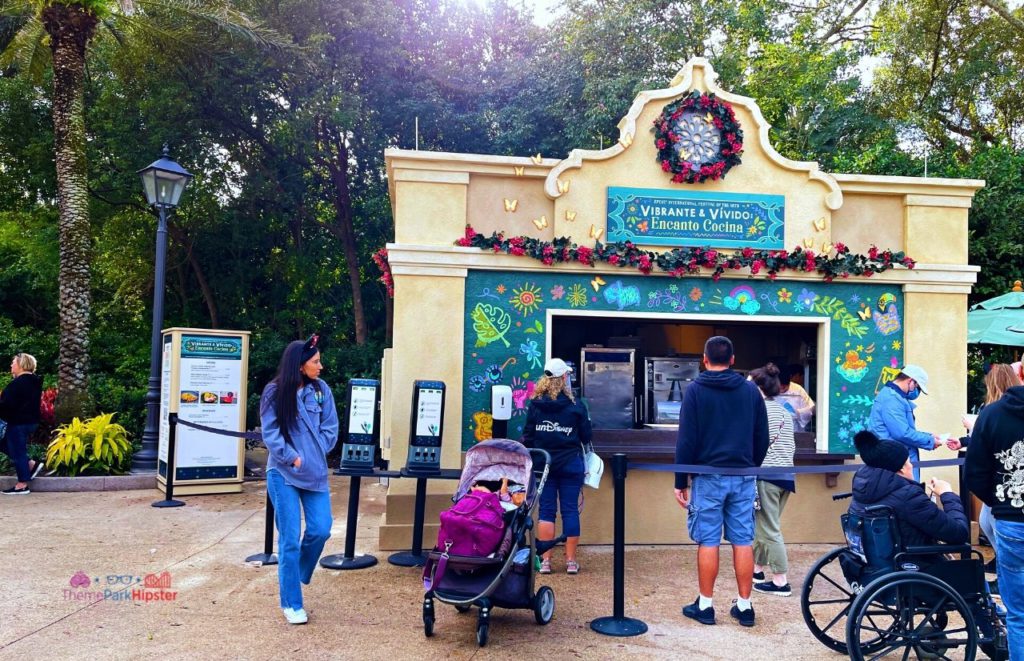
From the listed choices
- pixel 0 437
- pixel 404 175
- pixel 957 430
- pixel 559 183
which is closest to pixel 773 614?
pixel 957 430

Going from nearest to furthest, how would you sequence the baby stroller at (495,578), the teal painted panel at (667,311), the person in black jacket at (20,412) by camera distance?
the baby stroller at (495,578) → the teal painted panel at (667,311) → the person in black jacket at (20,412)

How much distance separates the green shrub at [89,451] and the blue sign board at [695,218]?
24.9 ft

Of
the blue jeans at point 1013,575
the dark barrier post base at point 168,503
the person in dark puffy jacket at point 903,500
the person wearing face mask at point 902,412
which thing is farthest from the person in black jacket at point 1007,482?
the dark barrier post base at point 168,503

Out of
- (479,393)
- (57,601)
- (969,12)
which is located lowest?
(57,601)

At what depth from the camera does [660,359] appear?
27.1 ft

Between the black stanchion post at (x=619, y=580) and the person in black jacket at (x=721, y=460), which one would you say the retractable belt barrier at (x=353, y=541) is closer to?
the black stanchion post at (x=619, y=580)

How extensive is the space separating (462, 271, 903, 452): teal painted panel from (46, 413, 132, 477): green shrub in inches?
240

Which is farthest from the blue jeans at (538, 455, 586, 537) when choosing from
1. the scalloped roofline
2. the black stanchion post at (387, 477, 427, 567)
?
the scalloped roofline

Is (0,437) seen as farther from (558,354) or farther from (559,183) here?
(559,183)

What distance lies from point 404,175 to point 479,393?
2.15 meters

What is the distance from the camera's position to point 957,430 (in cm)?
782

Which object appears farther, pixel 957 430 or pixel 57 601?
pixel 957 430

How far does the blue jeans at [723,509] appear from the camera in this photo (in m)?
5.19

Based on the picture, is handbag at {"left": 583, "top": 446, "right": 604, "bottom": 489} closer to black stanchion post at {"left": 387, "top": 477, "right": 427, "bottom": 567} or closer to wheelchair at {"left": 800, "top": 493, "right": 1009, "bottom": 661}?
black stanchion post at {"left": 387, "top": 477, "right": 427, "bottom": 567}
